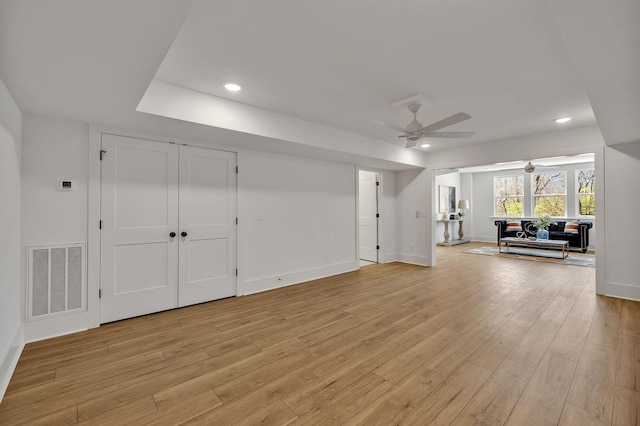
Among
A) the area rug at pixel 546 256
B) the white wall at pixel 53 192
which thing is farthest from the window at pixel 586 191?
the white wall at pixel 53 192

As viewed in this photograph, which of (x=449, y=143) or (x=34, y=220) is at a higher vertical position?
(x=449, y=143)

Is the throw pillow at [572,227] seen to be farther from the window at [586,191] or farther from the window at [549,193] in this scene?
the window at [549,193]

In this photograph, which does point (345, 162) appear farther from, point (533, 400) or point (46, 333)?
point (46, 333)

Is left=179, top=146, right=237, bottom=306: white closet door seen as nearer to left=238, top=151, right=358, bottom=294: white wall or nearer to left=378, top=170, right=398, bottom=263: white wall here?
left=238, top=151, right=358, bottom=294: white wall

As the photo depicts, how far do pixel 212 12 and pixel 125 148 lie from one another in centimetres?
224

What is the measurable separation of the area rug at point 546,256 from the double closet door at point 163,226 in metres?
7.16

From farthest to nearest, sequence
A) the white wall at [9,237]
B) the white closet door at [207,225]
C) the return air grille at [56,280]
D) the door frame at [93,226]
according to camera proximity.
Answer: the white closet door at [207,225] → the door frame at [93,226] → the return air grille at [56,280] → the white wall at [9,237]

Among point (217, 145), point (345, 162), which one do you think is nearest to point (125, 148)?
point (217, 145)

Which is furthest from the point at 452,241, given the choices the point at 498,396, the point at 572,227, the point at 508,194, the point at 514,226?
the point at 498,396

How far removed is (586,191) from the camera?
28.0 ft

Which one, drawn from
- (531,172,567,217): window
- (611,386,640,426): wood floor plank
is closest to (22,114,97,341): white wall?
(611,386,640,426): wood floor plank

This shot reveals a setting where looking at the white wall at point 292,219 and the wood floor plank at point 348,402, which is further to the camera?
the white wall at point 292,219

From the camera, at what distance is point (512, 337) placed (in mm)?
2799

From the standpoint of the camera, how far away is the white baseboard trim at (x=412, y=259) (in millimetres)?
6379
